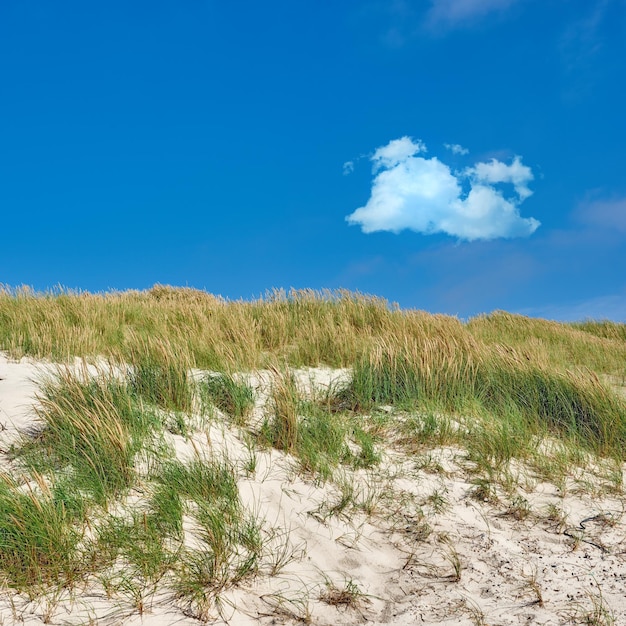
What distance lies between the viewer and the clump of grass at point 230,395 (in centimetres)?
485

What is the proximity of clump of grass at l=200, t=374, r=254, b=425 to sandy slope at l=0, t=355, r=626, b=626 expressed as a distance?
0.30 meters

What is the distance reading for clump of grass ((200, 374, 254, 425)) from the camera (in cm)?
485

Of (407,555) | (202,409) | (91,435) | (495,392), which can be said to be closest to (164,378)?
(202,409)

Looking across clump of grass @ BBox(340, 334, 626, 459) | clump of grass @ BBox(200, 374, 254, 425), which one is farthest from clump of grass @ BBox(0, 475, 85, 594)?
clump of grass @ BBox(340, 334, 626, 459)

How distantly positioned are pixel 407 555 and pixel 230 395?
7.42ft

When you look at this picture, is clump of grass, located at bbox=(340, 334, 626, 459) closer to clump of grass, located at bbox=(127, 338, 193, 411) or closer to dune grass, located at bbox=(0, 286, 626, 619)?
dune grass, located at bbox=(0, 286, 626, 619)

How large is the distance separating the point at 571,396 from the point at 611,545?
2548mm

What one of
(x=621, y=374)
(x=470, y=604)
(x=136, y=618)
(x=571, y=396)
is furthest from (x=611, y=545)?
(x=621, y=374)

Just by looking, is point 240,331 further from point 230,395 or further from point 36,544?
point 36,544

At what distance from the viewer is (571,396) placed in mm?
5844

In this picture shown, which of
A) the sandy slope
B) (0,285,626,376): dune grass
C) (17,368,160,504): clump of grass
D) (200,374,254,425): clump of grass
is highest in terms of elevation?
(0,285,626,376): dune grass

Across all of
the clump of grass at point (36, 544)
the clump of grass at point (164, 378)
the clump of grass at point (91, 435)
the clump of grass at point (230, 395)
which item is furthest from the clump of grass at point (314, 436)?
the clump of grass at point (36, 544)

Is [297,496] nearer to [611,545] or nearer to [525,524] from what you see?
[525,524]

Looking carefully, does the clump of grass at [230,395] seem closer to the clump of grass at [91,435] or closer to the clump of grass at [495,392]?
the clump of grass at [91,435]
